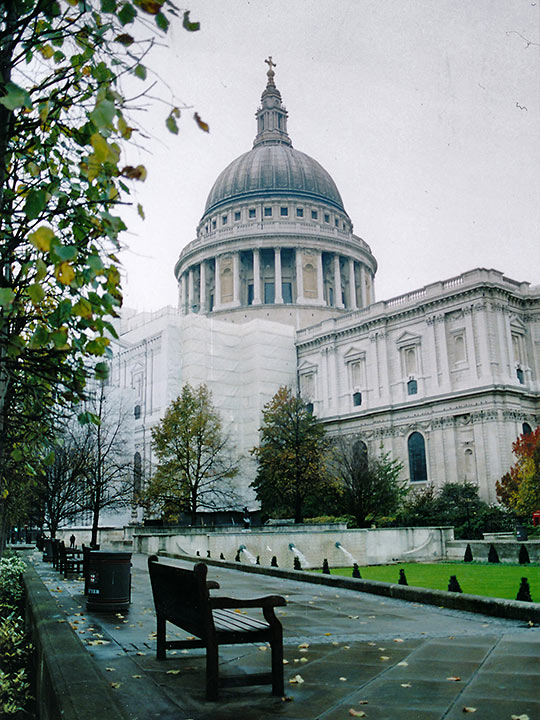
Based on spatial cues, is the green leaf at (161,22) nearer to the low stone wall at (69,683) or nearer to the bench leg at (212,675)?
the low stone wall at (69,683)

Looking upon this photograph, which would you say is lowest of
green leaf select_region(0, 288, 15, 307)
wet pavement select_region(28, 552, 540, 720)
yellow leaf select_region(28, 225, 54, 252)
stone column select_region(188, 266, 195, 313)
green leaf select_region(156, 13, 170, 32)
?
wet pavement select_region(28, 552, 540, 720)

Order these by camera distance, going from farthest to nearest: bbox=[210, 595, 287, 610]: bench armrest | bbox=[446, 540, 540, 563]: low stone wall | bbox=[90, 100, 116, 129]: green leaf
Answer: bbox=[446, 540, 540, 563]: low stone wall → bbox=[210, 595, 287, 610]: bench armrest → bbox=[90, 100, 116, 129]: green leaf

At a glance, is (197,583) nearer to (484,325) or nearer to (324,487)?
(324,487)

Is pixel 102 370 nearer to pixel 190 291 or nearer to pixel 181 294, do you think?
pixel 190 291

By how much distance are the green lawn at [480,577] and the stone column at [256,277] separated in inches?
2083

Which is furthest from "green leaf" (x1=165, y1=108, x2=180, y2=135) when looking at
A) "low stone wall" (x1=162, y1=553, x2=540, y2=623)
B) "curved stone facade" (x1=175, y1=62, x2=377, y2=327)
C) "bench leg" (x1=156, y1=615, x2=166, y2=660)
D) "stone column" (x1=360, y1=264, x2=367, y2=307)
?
"stone column" (x1=360, y1=264, x2=367, y2=307)

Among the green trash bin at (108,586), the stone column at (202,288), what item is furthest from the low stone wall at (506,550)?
the stone column at (202,288)

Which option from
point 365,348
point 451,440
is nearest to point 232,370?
point 365,348

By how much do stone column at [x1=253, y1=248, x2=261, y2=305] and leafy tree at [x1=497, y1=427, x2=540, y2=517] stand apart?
121 ft

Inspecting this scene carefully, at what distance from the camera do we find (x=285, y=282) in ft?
266

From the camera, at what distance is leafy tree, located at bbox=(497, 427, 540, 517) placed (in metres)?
40.4

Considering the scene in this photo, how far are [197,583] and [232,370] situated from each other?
62.0m

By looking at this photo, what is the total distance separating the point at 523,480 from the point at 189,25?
40979 mm

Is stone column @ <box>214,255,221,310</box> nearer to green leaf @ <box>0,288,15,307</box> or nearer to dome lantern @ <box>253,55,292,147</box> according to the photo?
dome lantern @ <box>253,55,292,147</box>
